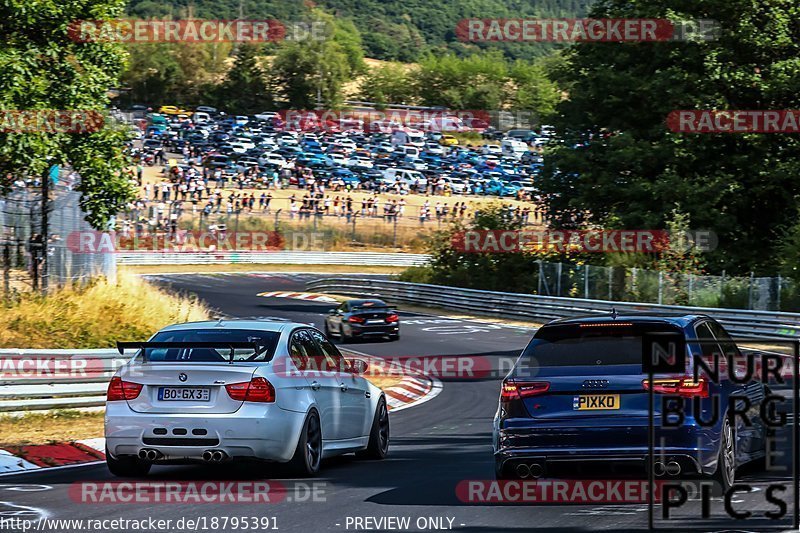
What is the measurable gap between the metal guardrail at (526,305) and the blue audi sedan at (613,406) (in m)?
14.0

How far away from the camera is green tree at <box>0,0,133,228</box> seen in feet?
69.9

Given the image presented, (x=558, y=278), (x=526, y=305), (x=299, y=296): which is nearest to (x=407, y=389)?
(x=526, y=305)

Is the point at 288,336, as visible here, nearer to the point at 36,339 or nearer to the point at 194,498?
the point at 194,498

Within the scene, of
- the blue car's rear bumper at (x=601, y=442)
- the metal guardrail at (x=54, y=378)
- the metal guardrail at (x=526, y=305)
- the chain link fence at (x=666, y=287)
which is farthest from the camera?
the chain link fence at (x=666, y=287)

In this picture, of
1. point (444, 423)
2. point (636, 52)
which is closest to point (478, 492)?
point (444, 423)

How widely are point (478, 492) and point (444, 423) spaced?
276 inches

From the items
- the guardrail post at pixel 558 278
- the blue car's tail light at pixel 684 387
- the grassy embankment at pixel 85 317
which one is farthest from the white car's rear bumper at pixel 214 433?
the guardrail post at pixel 558 278

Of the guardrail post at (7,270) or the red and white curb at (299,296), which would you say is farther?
the red and white curb at (299,296)

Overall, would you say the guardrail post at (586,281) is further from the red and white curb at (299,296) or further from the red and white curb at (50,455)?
the red and white curb at (50,455)

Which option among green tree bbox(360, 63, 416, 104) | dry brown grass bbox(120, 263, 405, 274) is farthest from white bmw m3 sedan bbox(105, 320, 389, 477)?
green tree bbox(360, 63, 416, 104)

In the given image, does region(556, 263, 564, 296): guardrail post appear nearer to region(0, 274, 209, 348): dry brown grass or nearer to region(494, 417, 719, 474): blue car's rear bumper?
region(0, 274, 209, 348): dry brown grass

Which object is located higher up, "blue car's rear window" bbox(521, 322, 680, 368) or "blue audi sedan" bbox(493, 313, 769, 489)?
"blue car's rear window" bbox(521, 322, 680, 368)

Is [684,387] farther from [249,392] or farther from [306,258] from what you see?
[306,258]

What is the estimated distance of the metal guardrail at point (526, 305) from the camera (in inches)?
1156
